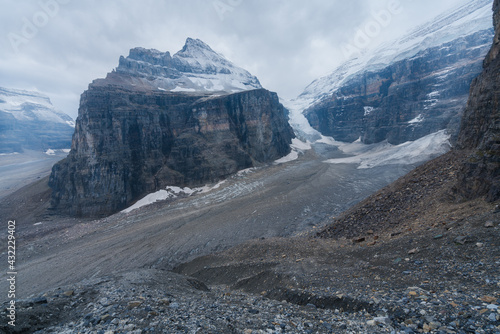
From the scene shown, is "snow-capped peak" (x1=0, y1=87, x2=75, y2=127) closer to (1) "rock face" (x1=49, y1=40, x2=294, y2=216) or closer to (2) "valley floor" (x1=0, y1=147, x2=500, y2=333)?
(1) "rock face" (x1=49, y1=40, x2=294, y2=216)

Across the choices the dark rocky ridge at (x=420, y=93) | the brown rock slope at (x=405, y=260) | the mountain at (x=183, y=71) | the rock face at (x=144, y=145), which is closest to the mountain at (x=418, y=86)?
the dark rocky ridge at (x=420, y=93)

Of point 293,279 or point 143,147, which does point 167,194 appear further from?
point 293,279

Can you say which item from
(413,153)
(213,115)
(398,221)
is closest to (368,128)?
(413,153)

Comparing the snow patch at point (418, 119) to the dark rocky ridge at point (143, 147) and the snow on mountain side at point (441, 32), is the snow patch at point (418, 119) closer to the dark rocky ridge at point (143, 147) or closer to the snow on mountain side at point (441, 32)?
the snow on mountain side at point (441, 32)

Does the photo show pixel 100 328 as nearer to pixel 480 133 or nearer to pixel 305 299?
pixel 305 299

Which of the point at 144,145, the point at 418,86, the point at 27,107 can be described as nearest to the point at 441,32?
the point at 418,86

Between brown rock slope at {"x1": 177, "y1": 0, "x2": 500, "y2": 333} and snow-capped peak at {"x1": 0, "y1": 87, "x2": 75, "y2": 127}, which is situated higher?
snow-capped peak at {"x1": 0, "y1": 87, "x2": 75, "y2": 127}

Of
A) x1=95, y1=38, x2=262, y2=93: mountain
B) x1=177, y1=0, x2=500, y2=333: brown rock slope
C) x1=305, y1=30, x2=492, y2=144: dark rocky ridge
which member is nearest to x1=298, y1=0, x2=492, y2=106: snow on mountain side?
x1=305, y1=30, x2=492, y2=144: dark rocky ridge
